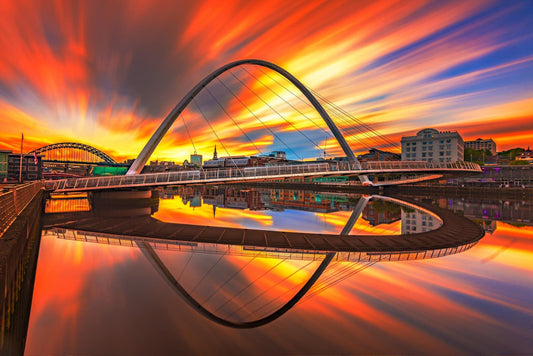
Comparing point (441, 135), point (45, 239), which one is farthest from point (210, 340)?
point (441, 135)

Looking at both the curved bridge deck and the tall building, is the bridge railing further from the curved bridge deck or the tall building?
the tall building

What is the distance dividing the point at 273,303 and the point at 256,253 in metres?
4.47

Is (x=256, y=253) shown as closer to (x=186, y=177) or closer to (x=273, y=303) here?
(x=273, y=303)

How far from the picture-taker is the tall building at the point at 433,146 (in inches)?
3772

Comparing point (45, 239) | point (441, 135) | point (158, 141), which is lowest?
point (45, 239)

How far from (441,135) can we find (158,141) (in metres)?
107

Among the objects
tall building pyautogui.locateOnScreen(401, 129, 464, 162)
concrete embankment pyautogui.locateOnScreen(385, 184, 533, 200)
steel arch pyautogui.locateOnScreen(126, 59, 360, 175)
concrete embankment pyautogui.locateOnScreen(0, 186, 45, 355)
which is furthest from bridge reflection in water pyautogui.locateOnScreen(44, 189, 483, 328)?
tall building pyautogui.locateOnScreen(401, 129, 464, 162)

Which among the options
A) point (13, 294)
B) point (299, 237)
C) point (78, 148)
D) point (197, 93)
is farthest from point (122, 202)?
point (78, 148)

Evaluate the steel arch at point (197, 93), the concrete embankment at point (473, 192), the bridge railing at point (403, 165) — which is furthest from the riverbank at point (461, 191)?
the steel arch at point (197, 93)

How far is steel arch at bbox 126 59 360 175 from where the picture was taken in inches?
1224

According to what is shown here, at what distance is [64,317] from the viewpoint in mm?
5754

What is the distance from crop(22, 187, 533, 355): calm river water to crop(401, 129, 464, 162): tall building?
104 meters

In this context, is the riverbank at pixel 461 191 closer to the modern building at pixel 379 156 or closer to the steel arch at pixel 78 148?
the modern building at pixel 379 156

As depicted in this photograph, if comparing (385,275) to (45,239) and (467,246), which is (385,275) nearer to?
(467,246)
